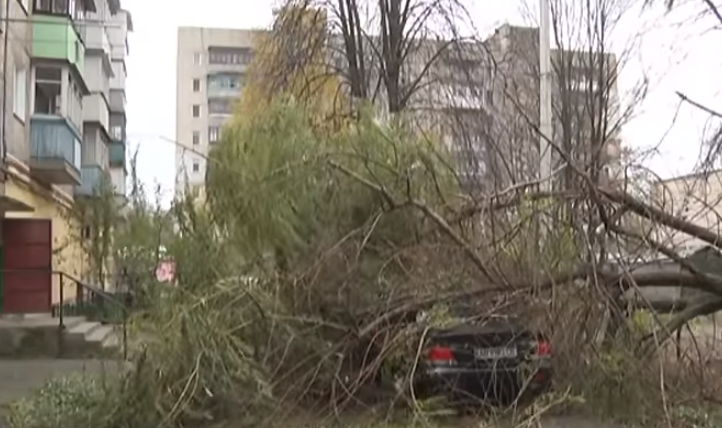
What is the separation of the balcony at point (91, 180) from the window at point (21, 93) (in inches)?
220

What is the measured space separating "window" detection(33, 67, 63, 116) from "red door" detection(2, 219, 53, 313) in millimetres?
3052

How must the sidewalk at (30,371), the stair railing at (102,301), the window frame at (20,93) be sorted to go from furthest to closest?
1. the window frame at (20,93)
2. the sidewalk at (30,371)
3. the stair railing at (102,301)

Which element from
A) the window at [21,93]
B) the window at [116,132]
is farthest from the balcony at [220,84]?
the window at [21,93]

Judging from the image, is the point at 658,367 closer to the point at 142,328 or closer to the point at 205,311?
the point at 205,311

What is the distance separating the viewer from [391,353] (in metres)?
10.8

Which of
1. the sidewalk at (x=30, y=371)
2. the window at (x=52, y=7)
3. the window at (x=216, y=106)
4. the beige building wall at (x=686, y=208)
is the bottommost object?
the sidewalk at (x=30, y=371)

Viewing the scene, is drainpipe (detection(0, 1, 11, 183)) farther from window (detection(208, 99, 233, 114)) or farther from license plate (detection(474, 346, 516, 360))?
window (detection(208, 99, 233, 114))

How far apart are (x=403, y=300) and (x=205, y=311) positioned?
2292 mm

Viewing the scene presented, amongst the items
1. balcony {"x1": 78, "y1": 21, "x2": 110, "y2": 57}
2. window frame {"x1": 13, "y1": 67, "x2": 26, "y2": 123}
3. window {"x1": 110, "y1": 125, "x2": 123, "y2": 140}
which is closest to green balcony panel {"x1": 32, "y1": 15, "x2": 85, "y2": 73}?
window frame {"x1": 13, "y1": 67, "x2": 26, "y2": 123}

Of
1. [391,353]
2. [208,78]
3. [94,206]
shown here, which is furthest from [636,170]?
[208,78]

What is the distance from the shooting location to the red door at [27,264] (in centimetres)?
2169

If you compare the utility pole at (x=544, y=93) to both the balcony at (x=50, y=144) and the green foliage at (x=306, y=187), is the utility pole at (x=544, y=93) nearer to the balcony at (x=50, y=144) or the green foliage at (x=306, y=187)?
the green foliage at (x=306, y=187)

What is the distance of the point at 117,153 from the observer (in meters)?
47.1

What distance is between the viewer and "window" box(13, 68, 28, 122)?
20930mm
